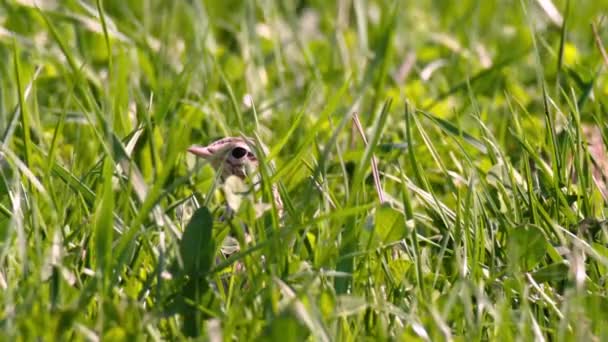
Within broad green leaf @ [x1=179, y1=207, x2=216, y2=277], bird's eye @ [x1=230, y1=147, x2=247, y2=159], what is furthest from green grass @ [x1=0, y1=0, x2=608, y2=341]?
bird's eye @ [x1=230, y1=147, x2=247, y2=159]

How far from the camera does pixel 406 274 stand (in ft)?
8.02

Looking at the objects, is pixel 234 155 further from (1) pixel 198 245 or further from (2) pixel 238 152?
(1) pixel 198 245

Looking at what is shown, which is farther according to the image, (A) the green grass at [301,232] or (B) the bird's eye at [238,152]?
(B) the bird's eye at [238,152]

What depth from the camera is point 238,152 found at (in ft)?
9.10

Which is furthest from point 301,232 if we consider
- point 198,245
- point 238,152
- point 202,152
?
point 198,245

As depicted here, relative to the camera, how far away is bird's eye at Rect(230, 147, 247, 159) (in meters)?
2.77

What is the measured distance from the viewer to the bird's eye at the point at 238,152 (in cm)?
277

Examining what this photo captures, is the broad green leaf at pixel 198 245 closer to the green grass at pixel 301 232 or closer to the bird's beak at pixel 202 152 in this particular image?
the green grass at pixel 301 232

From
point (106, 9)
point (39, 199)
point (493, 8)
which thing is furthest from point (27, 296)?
point (493, 8)

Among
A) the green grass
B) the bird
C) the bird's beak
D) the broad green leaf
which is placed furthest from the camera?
the bird's beak

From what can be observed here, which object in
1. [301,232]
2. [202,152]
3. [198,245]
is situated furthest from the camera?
[202,152]

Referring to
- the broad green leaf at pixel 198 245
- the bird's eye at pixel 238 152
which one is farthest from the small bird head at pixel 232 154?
the broad green leaf at pixel 198 245

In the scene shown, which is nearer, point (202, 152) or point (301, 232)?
point (301, 232)

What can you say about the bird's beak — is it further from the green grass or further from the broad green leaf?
the broad green leaf
